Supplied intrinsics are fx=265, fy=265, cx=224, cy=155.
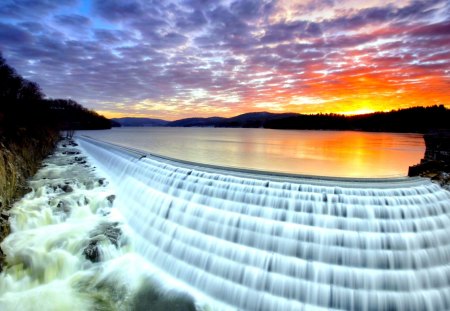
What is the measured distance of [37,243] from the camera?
9648mm

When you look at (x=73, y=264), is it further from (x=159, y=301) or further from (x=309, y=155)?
(x=309, y=155)

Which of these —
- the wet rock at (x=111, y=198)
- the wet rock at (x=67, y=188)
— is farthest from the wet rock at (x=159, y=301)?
the wet rock at (x=67, y=188)

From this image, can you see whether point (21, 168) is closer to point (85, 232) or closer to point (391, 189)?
point (85, 232)

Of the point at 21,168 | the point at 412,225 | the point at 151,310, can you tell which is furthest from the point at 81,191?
the point at 412,225

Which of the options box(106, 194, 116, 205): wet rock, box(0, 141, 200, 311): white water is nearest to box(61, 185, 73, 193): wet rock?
box(0, 141, 200, 311): white water

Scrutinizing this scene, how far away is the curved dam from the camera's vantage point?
6285 mm

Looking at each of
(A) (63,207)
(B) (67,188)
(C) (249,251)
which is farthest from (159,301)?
(B) (67,188)

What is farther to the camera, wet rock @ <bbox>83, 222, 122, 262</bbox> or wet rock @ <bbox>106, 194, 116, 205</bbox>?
wet rock @ <bbox>106, 194, 116, 205</bbox>

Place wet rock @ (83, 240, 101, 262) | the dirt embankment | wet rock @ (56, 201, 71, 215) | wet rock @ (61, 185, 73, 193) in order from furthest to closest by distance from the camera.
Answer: wet rock @ (61, 185, 73, 193)
wet rock @ (56, 201, 71, 215)
the dirt embankment
wet rock @ (83, 240, 101, 262)

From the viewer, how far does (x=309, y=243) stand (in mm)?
7082

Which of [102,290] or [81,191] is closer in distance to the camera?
[102,290]

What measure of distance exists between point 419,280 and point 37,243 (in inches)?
468

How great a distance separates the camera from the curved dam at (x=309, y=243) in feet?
20.6

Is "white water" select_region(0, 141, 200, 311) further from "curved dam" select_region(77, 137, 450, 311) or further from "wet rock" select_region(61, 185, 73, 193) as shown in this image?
"wet rock" select_region(61, 185, 73, 193)
